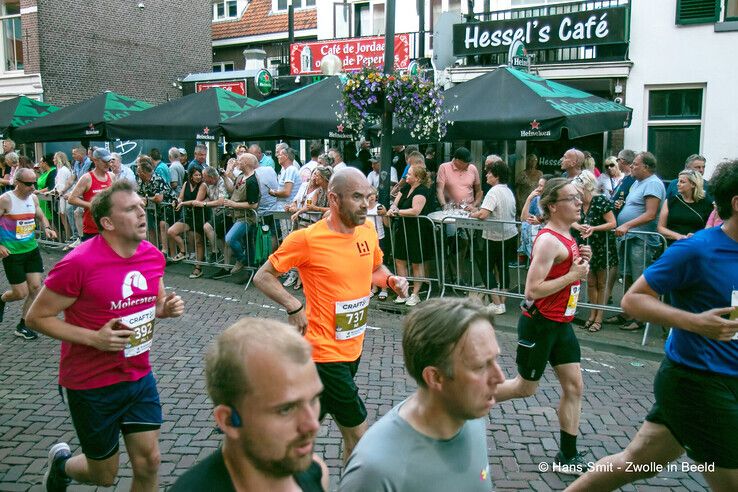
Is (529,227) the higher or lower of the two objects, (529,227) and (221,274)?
the higher

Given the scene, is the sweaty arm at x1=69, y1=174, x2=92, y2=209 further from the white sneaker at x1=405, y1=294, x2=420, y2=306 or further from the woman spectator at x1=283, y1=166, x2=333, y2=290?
the white sneaker at x1=405, y1=294, x2=420, y2=306

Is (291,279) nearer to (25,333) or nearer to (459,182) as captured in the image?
(459,182)

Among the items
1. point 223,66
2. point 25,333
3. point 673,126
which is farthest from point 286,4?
point 25,333

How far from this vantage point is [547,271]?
4.52m

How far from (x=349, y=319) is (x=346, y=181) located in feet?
2.69

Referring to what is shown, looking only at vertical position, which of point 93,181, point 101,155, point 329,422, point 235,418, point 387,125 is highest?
point 387,125

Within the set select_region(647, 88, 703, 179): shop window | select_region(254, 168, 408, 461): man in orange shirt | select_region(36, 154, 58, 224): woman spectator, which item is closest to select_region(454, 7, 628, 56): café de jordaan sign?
select_region(647, 88, 703, 179): shop window

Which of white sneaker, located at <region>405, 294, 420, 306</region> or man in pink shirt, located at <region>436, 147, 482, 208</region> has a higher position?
man in pink shirt, located at <region>436, 147, 482, 208</region>

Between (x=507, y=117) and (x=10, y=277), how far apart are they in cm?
640

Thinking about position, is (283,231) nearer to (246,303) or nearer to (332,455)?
(246,303)

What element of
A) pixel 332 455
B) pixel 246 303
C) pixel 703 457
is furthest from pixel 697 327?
pixel 246 303

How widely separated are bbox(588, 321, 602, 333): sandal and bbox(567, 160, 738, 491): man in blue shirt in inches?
195

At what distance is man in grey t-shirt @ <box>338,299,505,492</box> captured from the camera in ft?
7.32

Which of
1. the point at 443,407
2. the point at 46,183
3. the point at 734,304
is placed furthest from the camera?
the point at 46,183
